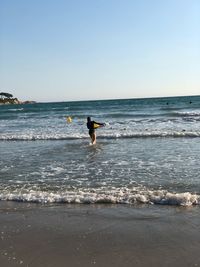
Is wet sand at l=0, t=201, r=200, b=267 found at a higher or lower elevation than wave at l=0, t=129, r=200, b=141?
higher

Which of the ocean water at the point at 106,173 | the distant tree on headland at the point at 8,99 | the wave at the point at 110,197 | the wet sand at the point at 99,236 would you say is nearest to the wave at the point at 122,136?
the ocean water at the point at 106,173

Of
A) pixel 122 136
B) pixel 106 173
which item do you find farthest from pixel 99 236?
pixel 122 136

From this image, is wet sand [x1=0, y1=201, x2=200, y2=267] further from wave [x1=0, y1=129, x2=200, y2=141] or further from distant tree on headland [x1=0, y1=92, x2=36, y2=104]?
distant tree on headland [x1=0, y1=92, x2=36, y2=104]

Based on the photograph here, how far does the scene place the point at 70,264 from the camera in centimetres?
558

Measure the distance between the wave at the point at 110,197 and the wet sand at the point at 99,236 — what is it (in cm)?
30

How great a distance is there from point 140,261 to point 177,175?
560 centimetres

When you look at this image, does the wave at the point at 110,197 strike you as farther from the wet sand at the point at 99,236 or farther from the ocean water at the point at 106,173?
the wet sand at the point at 99,236

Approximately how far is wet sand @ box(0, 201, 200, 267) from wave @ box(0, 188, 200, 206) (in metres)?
0.30

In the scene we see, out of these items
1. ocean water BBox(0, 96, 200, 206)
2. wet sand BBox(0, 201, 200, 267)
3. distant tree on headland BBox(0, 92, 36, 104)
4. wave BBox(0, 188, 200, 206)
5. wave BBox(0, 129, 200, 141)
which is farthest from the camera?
distant tree on headland BBox(0, 92, 36, 104)

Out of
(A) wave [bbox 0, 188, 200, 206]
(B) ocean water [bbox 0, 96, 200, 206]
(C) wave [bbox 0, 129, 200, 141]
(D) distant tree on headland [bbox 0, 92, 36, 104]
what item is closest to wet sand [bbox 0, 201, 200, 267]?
(A) wave [bbox 0, 188, 200, 206]

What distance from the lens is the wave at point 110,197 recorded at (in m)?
8.32

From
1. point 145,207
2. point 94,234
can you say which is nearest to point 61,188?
point 145,207

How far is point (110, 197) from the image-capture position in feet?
28.6

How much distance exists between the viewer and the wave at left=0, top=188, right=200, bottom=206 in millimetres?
8320
